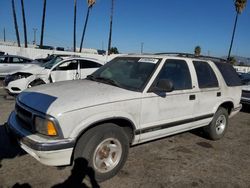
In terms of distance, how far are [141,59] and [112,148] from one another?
5.54 feet

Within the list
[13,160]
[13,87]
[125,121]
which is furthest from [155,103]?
[13,87]

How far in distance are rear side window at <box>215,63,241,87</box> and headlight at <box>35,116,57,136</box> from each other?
3.85 metres

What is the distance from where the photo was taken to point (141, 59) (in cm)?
427

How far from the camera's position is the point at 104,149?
3.34m

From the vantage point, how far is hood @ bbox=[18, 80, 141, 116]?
2.97 meters

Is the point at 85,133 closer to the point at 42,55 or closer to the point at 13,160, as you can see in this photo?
the point at 13,160

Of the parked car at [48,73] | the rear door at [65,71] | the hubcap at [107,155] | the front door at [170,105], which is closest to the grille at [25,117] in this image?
the hubcap at [107,155]

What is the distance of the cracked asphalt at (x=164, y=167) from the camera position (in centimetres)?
338

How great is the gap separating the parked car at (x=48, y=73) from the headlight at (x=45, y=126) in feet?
19.0

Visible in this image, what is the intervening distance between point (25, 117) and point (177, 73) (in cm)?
259

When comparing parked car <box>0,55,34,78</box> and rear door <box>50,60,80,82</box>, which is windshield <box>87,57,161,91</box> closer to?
rear door <box>50,60,80,82</box>

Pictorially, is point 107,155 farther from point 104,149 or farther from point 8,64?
point 8,64

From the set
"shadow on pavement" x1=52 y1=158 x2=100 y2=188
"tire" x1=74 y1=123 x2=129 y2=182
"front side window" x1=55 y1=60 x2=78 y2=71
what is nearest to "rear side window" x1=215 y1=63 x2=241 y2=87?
"tire" x1=74 y1=123 x2=129 y2=182

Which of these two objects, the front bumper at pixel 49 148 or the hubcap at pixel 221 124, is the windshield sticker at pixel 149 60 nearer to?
the front bumper at pixel 49 148
